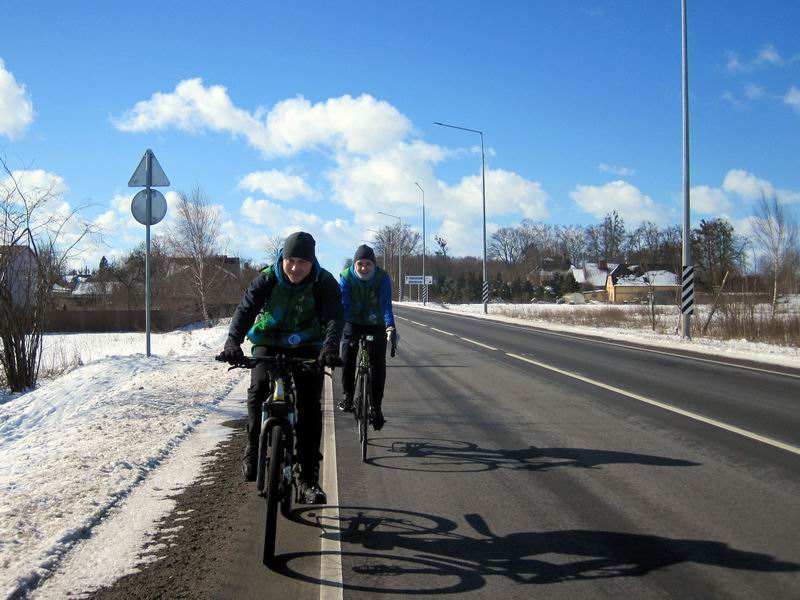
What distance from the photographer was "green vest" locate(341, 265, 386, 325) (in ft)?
22.1

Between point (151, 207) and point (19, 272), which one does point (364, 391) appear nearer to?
point (151, 207)

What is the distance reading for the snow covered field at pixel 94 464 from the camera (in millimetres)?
3699

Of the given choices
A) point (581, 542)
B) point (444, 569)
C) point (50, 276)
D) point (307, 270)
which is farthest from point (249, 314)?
point (50, 276)

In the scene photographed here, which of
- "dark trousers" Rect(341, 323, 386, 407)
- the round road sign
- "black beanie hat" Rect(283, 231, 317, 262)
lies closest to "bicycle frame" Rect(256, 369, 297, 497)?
"black beanie hat" Rect(283, 231, 317, 262)

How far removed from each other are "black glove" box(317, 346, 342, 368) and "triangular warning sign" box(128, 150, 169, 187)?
8.50 metres

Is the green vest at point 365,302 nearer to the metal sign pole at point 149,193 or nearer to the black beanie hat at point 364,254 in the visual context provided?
the black beanie hat at point 364,254

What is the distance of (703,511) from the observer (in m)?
4.56

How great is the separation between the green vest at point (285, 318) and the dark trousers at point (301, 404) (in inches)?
2.7

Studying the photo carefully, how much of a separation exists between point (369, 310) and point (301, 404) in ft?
7.89

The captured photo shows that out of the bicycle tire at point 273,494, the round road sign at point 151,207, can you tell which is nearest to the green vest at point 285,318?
the bicycle tire at point 273,494

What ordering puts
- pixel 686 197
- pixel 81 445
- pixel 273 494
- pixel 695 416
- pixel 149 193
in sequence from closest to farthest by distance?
pixel 273 494 < pixel 81 445 < pixel 695 416 < pixel 149 193 < pixel 686 197

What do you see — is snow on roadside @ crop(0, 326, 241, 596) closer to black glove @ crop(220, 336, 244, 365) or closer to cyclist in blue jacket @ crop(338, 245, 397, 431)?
black glove @ crop(220, 336, 244, 365)

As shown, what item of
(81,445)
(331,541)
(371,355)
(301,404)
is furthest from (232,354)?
(81,445)

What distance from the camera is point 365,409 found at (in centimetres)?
620
